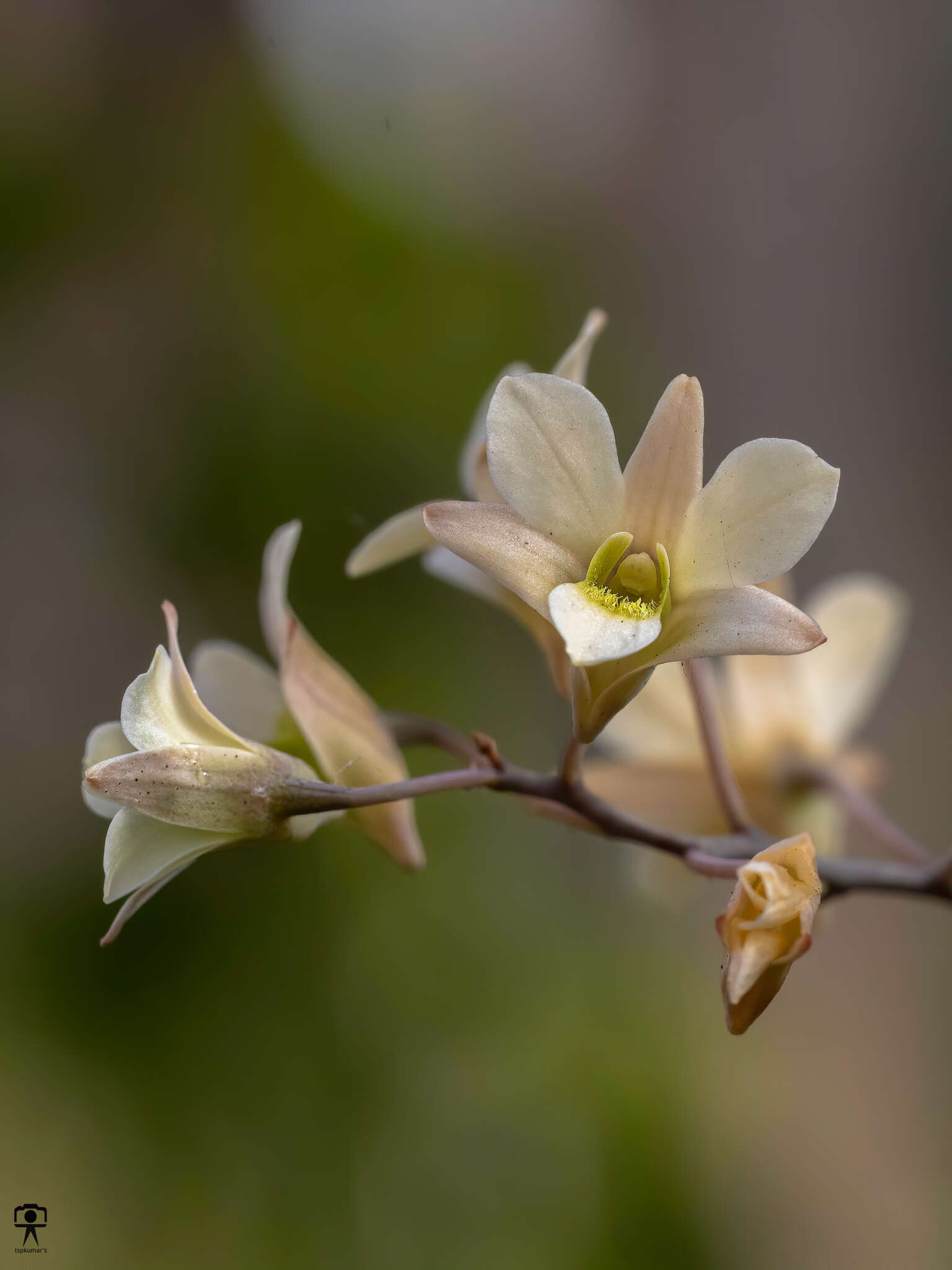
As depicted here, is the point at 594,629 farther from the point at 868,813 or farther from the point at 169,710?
the point at 868,813

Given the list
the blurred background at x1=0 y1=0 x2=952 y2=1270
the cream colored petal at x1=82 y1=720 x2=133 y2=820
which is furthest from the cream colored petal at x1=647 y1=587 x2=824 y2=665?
the blurred background at x1=0 y1=0 x2=952 y2=1270

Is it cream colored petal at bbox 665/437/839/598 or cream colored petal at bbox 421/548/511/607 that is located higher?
cream colored petal at bbox 665/437/839/598

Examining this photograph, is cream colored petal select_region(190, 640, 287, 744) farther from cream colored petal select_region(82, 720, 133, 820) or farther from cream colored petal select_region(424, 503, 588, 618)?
cream colored petal select_region(424, 503, 588, 618)

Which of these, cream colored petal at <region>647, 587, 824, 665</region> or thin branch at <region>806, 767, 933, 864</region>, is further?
thin branch at <region>806, 767, 933, 864</region>

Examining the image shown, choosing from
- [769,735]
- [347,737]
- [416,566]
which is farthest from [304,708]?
[416,566]

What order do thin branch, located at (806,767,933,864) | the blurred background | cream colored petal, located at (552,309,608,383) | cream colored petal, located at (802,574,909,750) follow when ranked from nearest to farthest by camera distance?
cream colored petal, located at (552,309,608,383)
thin branch, located at (806,767,933,864)
cream colored petal, located at (802,574,909,750)
the blurred background

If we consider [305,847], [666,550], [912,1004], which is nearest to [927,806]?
[912,1004]

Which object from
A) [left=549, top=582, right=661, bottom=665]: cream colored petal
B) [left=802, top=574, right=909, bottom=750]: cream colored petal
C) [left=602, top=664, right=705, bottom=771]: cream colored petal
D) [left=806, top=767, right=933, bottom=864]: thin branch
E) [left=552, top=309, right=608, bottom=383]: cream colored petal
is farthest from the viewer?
[left=802, top=574, right=909, bottom=750]: cream colored petal
